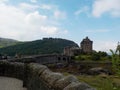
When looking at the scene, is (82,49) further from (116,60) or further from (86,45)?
(116,60)

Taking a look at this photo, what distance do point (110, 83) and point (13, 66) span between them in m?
16.7

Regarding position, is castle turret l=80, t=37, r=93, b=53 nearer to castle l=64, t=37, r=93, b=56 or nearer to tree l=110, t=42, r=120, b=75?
castle l=64, t=37, r=93, b=56

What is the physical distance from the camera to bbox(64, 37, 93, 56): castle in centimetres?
11781

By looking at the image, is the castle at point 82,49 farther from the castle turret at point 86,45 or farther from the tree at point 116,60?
the tree at point 116,60

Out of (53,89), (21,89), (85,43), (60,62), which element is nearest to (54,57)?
(60,62)

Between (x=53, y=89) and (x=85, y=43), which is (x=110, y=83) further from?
(x=85, y=43)

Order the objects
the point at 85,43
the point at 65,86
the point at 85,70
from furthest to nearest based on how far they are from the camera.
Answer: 1. the point at 85,43
2. the point at 85,70
3. the point at 65,86

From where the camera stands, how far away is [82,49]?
123500mm

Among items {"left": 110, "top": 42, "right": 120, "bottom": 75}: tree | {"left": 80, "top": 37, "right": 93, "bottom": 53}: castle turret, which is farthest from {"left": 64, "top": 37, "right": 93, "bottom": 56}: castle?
{"left": 110, "top": 42, "right": 120, "bottom": 75}: tree

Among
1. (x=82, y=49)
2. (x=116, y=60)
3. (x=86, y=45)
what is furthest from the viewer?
(x=86, y=45)

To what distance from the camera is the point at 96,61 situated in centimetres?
9612

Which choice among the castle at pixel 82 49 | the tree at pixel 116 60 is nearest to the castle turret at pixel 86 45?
the castle at pixel 82 49

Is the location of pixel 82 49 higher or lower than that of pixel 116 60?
higher

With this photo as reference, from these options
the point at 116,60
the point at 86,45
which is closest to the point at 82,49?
the point at 86,45
